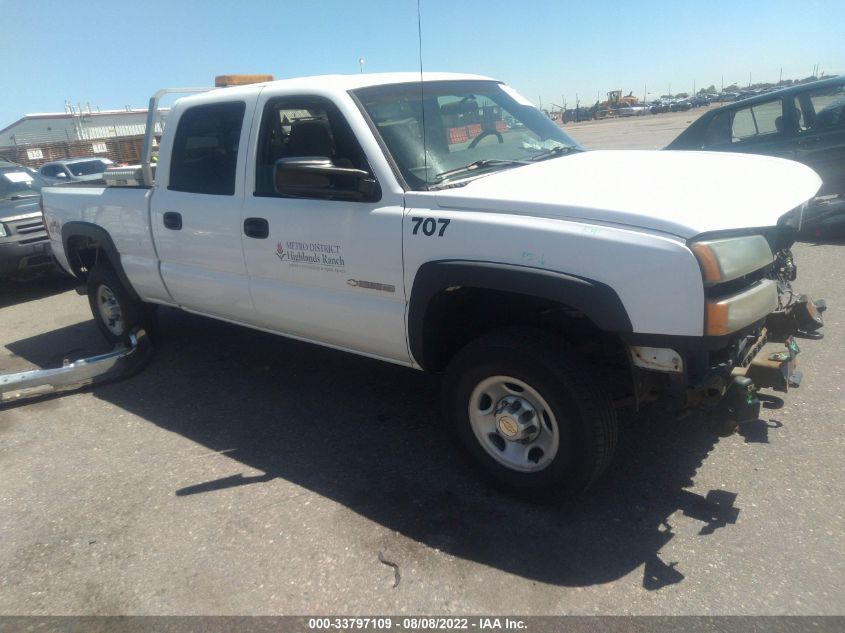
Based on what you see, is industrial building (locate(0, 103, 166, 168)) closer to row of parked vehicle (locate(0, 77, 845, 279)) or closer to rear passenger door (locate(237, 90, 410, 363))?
row of parked vehicle (locate(0, 77, 845, 279))

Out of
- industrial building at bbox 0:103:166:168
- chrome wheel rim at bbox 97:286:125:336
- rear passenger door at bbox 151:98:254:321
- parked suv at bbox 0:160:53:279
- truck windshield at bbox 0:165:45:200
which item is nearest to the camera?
rear passenger door at bbox 151:98:254:321

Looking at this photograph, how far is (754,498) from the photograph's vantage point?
9.84ft

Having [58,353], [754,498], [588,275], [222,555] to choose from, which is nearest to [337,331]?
[222,555]

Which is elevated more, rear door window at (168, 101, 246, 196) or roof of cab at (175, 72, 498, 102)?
roof of cab at (175, 72, 498, 102)

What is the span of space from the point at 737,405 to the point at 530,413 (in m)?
0.90

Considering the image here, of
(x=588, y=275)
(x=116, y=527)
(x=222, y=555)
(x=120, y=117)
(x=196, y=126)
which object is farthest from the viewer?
(x=120, y=117)

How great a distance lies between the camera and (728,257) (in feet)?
7.95

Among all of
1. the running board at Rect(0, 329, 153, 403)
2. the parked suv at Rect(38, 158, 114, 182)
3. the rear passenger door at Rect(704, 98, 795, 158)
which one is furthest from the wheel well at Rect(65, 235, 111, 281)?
the parked suv at Rect(38, 158, 114, 182)

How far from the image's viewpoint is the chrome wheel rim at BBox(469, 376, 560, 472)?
9.70ft

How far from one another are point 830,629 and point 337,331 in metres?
2.59

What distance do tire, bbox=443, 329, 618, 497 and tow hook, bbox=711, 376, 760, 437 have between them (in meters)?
0.51

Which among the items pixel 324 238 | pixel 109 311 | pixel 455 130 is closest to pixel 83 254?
pixel 109 311

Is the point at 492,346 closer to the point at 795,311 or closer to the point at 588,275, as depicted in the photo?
the point at 588,275

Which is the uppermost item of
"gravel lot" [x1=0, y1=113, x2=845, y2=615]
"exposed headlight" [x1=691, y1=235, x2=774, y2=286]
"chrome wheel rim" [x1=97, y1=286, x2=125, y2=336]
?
"exposed headlight" [x1=691, y1=235, x2=774, y2=286]
